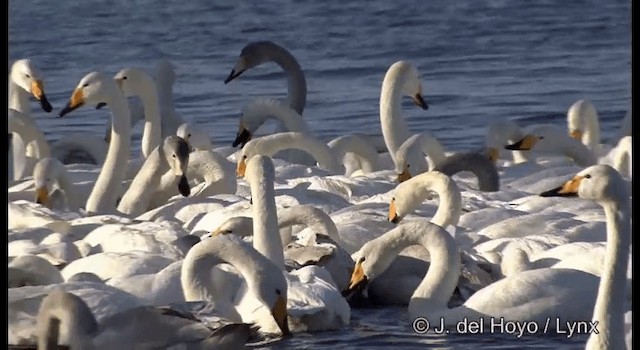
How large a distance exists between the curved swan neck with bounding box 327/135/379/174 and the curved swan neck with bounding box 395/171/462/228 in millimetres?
3289

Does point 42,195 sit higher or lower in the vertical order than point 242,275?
higher

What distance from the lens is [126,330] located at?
26.5 ft

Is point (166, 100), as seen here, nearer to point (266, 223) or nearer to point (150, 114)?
point (150, 114)

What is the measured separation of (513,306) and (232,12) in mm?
21064

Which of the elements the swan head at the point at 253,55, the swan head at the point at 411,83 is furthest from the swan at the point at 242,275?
the swan head at the point at 253,55

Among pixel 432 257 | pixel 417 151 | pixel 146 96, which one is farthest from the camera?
pixel 146 96

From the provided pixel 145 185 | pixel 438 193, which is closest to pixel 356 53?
pixel 145 185

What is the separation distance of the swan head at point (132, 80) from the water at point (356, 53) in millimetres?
3594

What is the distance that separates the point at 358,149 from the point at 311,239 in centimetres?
439

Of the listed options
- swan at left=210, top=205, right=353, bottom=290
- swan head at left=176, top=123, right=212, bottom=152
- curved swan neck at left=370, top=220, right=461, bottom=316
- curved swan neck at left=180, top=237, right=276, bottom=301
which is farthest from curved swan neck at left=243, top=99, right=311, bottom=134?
curved swan neck at left=180, top=237, right=276, bottom=301

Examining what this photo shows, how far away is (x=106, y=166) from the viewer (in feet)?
42.3

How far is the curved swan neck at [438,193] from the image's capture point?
1120 centimetres

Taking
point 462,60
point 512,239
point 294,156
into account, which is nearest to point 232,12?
point 462,60

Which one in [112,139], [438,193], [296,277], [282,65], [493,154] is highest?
[282,65]
